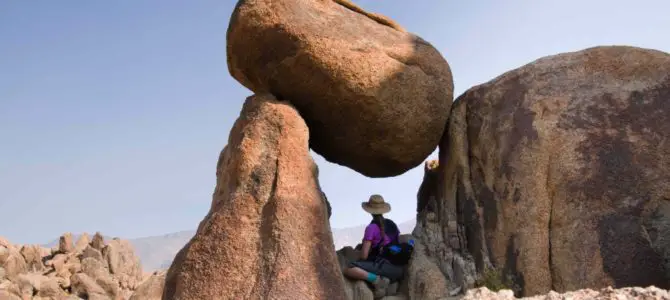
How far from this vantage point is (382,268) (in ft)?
25.8

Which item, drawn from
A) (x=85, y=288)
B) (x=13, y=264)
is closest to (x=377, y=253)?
(x=85, y=288)

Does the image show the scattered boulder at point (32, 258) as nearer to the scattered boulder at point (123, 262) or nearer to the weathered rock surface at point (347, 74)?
the scattered boulder at point (123, 262)

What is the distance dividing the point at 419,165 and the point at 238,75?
250 centimetres

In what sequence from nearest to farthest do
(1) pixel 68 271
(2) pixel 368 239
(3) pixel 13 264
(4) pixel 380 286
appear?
1. (4) pixel 380 286
2. (2) pixel 368 239
3. (3) pixel 13 264
4. (1) pixel 68 271

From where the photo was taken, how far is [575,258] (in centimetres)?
659

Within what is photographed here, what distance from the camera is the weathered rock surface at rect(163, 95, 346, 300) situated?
603cm

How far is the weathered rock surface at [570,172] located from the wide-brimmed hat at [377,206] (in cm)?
75

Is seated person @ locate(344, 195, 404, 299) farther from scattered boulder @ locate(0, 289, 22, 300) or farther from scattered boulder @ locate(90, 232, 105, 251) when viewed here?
scattered boulder @ locate(90, 232, 105, 251)

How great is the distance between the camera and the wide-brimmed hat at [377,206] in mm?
8250

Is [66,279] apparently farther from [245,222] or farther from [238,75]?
[245,222]

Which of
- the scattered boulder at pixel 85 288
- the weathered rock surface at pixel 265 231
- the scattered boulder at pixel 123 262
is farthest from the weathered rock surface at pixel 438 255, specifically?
the scattered boulder at pixel 123 262

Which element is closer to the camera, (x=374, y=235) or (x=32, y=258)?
(x=374, y=235)

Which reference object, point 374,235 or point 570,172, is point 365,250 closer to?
point 374,235

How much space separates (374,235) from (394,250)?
0.29m
